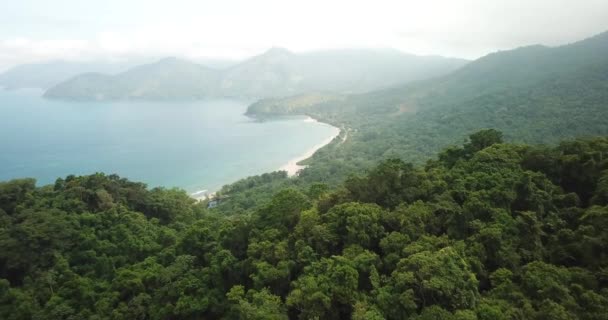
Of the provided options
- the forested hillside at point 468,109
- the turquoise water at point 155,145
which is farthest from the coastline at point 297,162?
the forested hillside at point 468,109

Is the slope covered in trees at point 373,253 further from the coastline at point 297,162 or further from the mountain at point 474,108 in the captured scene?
the coastline at point 297,162

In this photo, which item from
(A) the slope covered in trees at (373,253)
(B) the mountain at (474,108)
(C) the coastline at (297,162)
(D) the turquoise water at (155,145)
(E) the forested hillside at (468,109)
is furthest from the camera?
(D) the turquoise water at (155,145)

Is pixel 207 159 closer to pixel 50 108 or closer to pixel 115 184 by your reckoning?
pixel 115 184

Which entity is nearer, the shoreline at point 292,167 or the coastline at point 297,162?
the shoreline at point 292,167

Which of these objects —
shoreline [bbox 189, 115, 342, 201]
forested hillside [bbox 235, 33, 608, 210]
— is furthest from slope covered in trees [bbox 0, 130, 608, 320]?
shoreline [bbox 189, 115, 342, 201]

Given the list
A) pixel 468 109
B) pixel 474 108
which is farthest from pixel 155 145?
pixel 474 108

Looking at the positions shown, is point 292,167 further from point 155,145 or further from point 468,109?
point 468,109

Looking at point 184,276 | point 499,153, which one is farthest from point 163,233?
point 499,153

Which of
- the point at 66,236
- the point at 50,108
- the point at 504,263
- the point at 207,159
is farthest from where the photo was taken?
the point at 50,108
